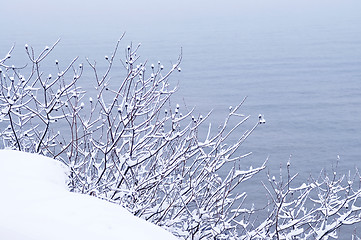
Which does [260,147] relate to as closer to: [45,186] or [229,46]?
[45,186]

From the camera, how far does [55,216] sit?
3.36 m

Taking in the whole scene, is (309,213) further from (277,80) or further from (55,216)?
(277,80)

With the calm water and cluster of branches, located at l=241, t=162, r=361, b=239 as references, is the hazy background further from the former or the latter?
cluster of branches, located at l=241, t=162, r=361, b=239

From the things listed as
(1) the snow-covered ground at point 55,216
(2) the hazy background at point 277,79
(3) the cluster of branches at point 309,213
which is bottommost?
(2) the hazy background at point 277,79

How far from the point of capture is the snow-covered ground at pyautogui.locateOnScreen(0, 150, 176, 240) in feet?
10.5

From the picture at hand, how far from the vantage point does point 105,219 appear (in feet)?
11.3

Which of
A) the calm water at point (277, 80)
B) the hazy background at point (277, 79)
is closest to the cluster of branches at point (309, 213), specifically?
the hazy background at point (277, 79)

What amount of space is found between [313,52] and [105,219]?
76.5 m

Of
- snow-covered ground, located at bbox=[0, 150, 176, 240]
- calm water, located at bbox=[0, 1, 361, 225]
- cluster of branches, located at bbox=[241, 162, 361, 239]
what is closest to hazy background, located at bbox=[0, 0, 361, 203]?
calm water, located at bbox=[0, 1, 361, 225]

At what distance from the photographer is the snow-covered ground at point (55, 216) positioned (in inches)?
126

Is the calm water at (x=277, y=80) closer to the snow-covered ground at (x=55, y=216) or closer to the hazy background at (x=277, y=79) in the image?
the hazy background at (x=277, y=79)

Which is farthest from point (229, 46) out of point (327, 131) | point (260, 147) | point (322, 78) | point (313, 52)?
point (260, 147)

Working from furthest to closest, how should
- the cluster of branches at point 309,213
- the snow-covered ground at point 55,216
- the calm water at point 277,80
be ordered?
the calm water at point 277,80 → the cluster of branches at point 309,213 → the snow-covered ground at point 55,216

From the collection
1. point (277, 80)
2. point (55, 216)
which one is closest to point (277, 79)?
point (277, 80)
